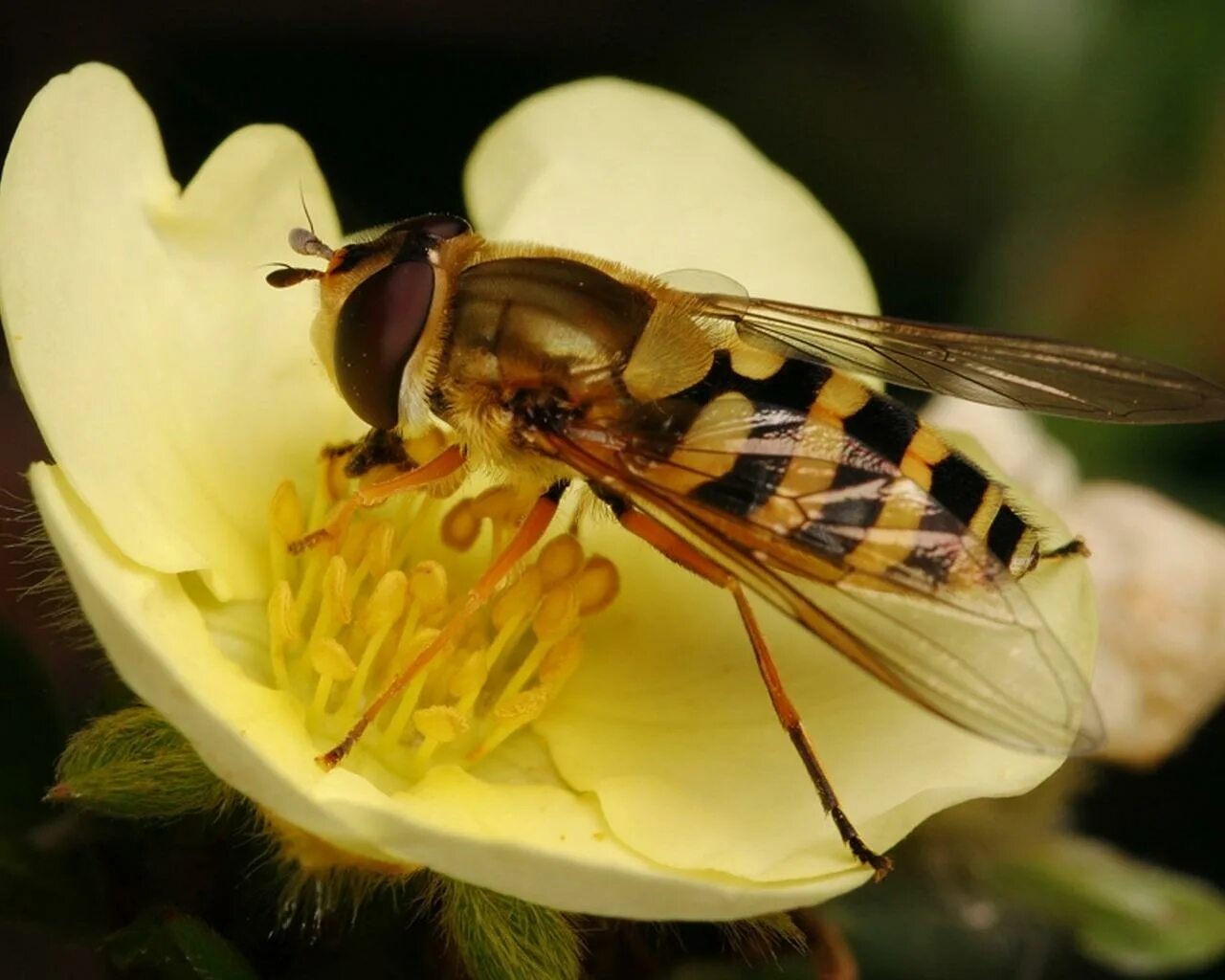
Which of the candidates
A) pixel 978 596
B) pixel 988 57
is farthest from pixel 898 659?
pixel 988 57

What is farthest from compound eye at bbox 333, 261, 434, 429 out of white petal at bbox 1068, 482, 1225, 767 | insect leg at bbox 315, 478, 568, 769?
white petal at bbox 1068, 482, 1225, 767

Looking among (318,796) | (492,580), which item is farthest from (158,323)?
(318,796)

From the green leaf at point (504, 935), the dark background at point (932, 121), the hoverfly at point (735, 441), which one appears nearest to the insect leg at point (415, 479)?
the hoverfly at point (735, 441)

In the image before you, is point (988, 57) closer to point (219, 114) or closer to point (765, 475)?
point (219, 114)

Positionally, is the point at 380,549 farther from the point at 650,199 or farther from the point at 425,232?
the point at 650,199

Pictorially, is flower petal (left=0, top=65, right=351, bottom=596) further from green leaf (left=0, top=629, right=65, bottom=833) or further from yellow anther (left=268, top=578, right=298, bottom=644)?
green leaf (left=0, top=629, right=65, bottom=833)

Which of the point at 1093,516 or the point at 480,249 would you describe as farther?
the point at 1093,516
